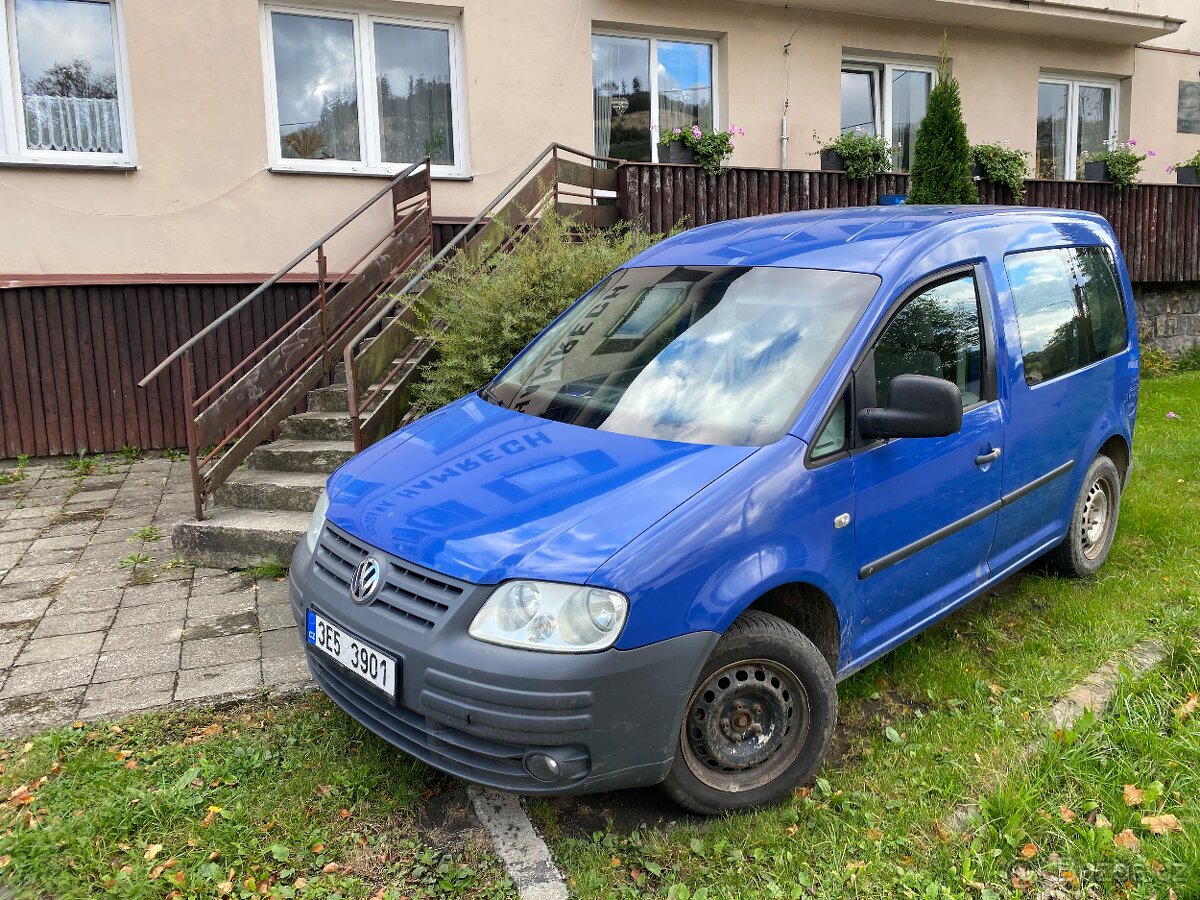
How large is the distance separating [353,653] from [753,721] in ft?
4.26

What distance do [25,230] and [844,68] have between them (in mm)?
9203

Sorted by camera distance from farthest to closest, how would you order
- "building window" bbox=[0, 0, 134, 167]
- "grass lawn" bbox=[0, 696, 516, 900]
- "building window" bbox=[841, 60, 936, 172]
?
"building window" bbox=[841, 60, 936, 172], "building window" bbox=[0, 0, 134, 167], "grass lawn" bbox=[0, 696, 516, 900]

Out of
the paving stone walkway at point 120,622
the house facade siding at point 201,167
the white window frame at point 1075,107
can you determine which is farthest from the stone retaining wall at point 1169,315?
the paving stone walkway at point 120,622

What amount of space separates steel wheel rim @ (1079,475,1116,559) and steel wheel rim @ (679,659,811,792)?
253 centimetres

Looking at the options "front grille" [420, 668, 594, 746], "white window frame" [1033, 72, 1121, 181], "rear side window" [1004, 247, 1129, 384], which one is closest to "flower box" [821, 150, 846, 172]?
"white window frame" [1033, 72, 1121, 181]

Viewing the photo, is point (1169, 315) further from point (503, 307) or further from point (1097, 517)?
point (503, 307)

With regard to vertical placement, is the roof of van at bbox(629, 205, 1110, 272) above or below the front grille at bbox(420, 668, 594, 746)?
above

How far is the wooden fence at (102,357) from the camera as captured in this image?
303 inches

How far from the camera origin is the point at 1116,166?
11.6 m

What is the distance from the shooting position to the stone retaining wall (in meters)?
12.7

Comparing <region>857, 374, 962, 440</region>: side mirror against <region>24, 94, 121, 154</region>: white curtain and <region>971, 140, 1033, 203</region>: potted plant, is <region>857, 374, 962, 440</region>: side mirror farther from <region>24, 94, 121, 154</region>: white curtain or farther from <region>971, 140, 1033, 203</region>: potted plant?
<region>971, 140, 1033, 203</region>: potted plant

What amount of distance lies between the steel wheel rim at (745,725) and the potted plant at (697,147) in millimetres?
7077

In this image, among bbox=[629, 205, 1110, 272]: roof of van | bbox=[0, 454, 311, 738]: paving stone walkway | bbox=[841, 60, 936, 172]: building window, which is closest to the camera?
bbox=[629, 205, 1110, 272]: roof of van

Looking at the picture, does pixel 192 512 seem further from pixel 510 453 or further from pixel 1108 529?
pixel 1108 529
